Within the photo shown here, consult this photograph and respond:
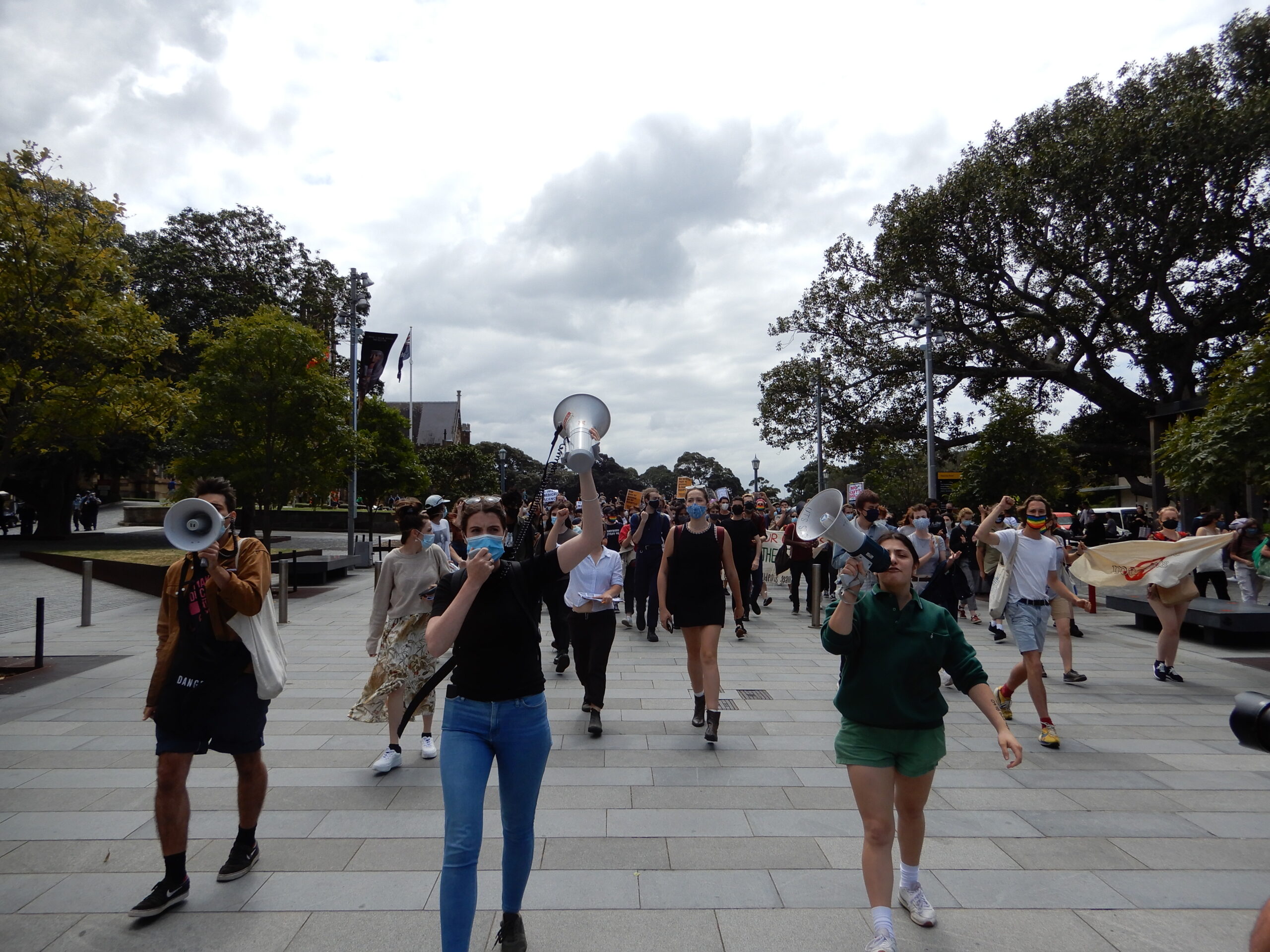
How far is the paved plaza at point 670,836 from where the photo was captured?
11.1 ft

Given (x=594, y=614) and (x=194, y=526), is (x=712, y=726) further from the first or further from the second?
(x=194, y=526)

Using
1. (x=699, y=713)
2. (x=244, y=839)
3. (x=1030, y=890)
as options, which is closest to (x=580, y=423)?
(x=244, y=839)

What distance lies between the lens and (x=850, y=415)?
30.1 m

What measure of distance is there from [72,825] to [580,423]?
3.73 meters

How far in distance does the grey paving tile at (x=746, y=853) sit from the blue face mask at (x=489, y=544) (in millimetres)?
1917

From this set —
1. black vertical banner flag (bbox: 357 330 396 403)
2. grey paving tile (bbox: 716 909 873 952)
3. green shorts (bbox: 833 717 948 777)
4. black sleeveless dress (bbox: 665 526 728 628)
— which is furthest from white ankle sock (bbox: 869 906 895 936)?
black vertical banner flag (bbox: 357 330 396 403)

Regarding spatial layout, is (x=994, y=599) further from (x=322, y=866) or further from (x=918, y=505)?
(x=322, y=866)

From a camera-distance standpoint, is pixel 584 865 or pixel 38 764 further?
pixel 38 764

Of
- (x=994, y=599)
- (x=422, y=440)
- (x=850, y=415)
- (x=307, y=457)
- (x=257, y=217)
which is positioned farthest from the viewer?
(x=422, y=440)

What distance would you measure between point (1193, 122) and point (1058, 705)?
21968mm

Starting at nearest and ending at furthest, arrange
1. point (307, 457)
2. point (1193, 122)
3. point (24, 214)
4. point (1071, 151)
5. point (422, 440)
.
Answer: point (24, 214)
point (307, 457)
point (1193, 122)
point (1071, 151)
point (422, 440)

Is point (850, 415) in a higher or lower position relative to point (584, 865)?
higher

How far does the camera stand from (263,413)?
17922 mm

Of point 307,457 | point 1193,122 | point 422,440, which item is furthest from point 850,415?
point 422,440
